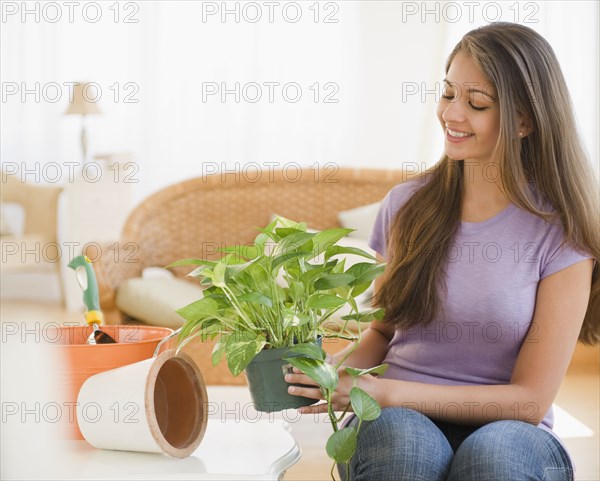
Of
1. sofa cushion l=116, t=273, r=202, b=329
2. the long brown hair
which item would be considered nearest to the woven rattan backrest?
sofa cushion l=116, t=273, r=202, b=329

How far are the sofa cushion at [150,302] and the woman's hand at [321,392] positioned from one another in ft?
5.52

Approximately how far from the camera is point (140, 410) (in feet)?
3.98

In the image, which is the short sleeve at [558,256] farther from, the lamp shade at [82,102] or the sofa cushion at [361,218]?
the lamp shade at [82,102]

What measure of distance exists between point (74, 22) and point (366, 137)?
1.71m

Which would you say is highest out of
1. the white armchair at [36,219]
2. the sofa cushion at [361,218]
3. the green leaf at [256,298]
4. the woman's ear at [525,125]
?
the woman's ear at [525,125]

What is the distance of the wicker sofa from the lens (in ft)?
11.1

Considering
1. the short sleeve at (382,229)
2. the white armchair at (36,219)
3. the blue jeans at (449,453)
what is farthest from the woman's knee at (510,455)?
the white armchair at (36,219)

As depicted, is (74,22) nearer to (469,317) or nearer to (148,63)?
(148,63)

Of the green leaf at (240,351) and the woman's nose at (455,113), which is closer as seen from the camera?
the green leaf at (240,351)

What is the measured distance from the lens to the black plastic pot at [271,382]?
1.24 m

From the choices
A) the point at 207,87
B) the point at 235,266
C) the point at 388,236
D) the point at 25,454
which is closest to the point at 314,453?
the point at 388,236

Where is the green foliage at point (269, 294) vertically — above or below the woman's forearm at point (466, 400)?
above

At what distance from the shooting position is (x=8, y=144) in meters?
4.79

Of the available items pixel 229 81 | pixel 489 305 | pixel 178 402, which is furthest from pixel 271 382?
pixel 229 81
